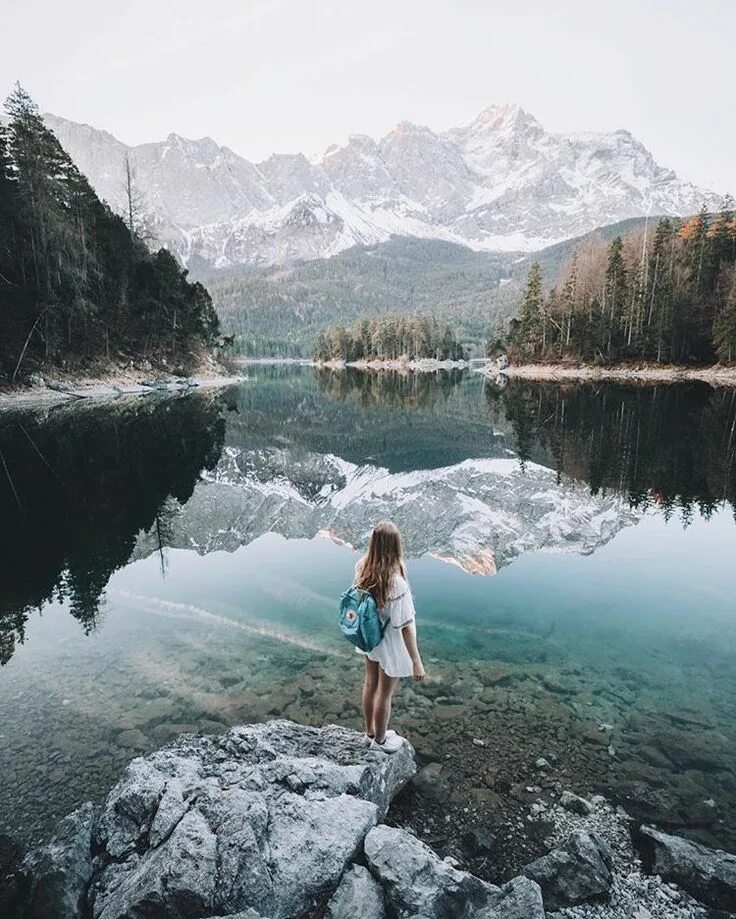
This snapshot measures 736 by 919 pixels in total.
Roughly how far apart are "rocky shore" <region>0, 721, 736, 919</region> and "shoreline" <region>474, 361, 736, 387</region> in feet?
227

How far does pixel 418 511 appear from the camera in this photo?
2158 cm

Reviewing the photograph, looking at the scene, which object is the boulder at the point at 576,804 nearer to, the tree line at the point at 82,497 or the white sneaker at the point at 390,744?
the white sneaker at the point at 390,744

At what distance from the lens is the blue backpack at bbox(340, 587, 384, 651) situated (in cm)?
652

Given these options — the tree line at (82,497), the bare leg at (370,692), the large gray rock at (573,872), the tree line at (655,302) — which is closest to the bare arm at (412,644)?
the bare leg at (370,692)

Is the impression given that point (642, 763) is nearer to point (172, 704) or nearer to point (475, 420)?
point (172, 704)

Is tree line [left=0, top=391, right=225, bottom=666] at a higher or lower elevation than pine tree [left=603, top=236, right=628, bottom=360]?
lower

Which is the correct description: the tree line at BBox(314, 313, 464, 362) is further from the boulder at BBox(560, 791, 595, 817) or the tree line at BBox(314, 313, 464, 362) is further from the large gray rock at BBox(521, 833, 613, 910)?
the large gray rock at BBox(521, 833, 613, 910)

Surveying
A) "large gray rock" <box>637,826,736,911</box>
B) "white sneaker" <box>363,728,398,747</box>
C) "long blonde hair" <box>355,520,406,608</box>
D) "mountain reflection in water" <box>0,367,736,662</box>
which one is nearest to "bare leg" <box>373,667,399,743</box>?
"white sneaker" <box>363,728,398,747</box>

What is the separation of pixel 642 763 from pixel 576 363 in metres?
91.5

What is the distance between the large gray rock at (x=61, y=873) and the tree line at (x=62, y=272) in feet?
167

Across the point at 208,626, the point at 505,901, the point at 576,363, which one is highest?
the point at 576,363

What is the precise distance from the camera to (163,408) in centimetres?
4994

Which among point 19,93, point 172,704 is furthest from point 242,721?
point 19,93

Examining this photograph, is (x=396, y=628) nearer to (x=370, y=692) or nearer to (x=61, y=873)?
(x=370, y=692)
